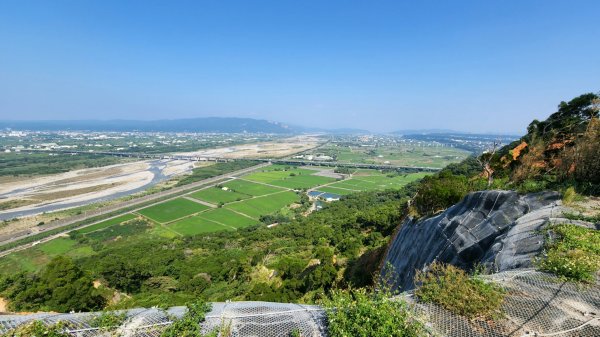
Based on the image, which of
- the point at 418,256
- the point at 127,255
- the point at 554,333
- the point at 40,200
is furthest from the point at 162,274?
the point at 40,200

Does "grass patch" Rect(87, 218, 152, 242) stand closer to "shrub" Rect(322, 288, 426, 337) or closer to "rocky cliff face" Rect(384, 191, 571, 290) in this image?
"rocky cliff face" Rect(384, 191, 571, 290)

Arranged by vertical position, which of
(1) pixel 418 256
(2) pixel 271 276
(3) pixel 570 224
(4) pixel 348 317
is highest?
(3) pixel 570 224

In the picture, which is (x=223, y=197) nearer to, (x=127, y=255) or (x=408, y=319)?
(x=127, y=255)

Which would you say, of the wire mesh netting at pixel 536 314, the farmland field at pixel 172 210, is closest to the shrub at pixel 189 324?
the wire mesh netting at pixel 536 314

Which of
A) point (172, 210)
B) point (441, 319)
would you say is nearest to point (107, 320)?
point (441, 319)

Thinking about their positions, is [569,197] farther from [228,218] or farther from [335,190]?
[335,190]

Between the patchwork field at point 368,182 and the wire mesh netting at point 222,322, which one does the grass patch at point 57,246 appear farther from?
the patchwork field at point 368,182
